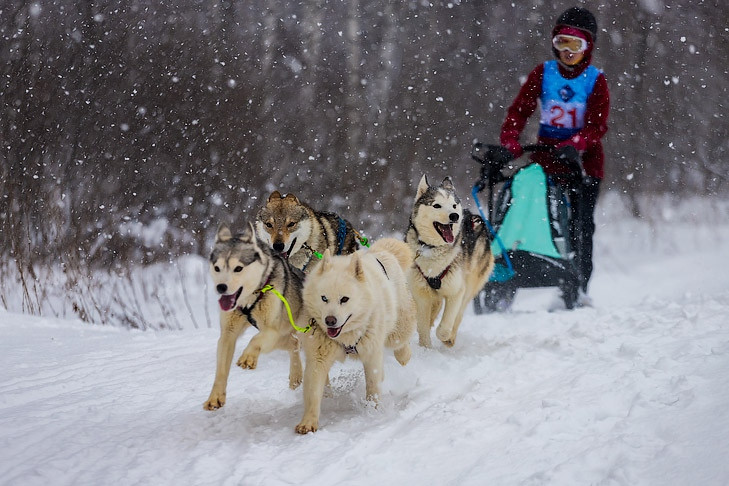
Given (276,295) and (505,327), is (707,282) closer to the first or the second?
(505,327)

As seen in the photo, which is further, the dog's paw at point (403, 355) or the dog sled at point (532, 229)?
the dog sled at point (532, 229)

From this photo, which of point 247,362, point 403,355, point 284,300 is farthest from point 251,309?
point 403,355

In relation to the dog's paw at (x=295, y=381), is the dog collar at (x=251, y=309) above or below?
above

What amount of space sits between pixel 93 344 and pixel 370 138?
22.3 feet

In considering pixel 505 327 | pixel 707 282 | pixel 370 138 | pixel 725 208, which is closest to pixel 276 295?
pixel 505 327

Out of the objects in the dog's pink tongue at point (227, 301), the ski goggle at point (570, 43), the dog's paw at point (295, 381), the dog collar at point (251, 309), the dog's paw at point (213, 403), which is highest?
the ski goggle at point (570, 43)

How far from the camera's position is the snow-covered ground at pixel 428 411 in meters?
2.49

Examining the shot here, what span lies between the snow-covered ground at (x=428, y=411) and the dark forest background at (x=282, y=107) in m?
3.50

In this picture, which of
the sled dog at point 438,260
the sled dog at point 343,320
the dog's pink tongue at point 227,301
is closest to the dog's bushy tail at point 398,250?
the sled dog at point 438,260

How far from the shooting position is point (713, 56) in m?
11.8

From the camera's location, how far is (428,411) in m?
3.27

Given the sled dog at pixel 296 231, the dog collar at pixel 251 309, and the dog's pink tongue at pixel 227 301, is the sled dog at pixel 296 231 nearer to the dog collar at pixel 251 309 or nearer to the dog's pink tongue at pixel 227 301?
the dog collar at pixel 251 309

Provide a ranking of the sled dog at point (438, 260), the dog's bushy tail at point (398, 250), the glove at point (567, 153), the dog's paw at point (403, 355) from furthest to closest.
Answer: the glove at point (567, 153) → the sled dog at point (438, 260) → the dog's bushy tail at point (398, 250) → the dog's paw at point (403, 355)

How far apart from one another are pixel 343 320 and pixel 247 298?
1.70 ft
